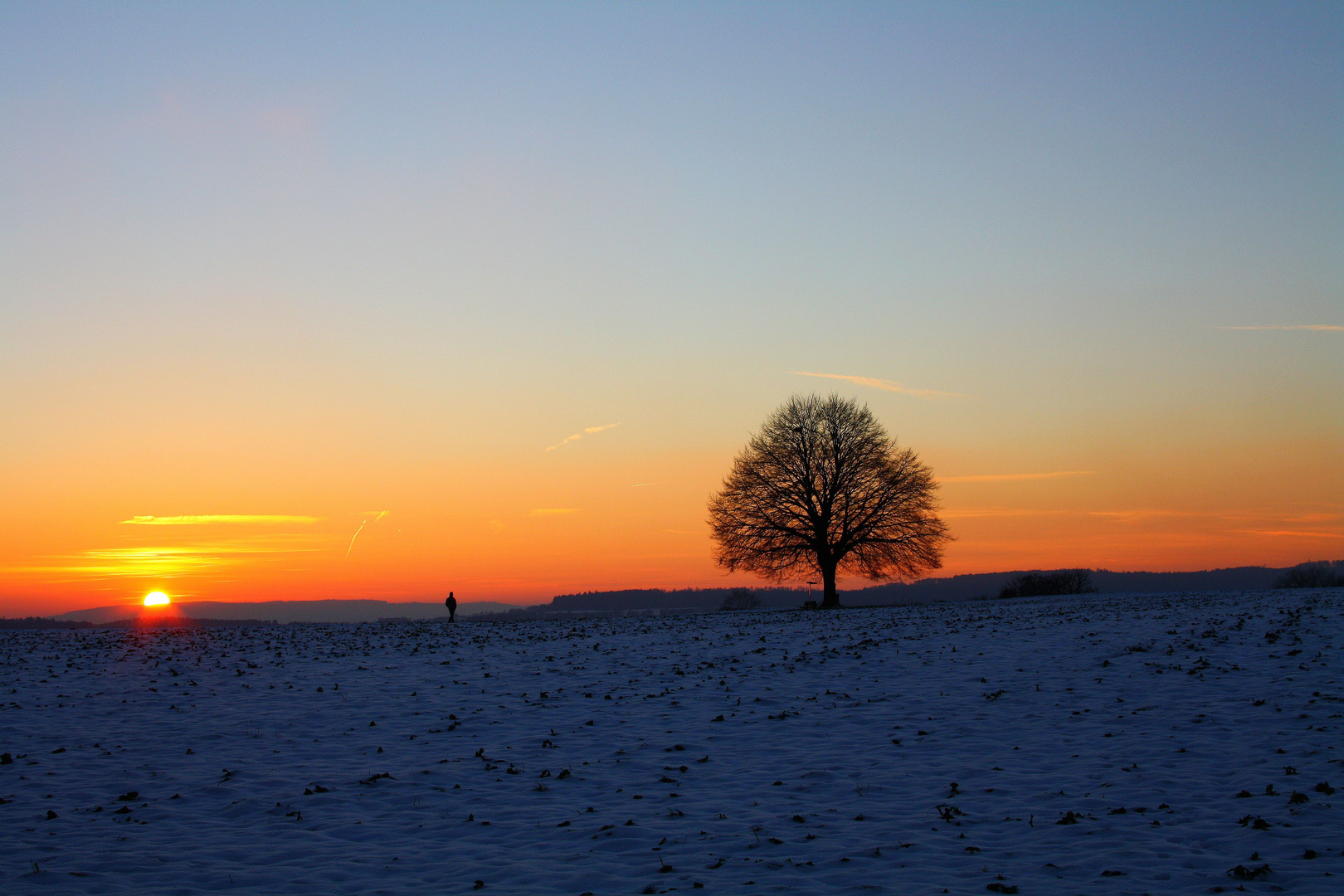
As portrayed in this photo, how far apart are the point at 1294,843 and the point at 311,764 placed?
1364cm

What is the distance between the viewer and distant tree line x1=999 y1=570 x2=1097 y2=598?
155ft

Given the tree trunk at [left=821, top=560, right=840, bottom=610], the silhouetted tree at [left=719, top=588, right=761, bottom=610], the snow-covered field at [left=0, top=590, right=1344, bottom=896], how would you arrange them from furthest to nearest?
the silhouetted tree at [left=719, top=588, right=761, bottom=610] → the tree trunk at [left=821, top=560, right=840, bottom=610] → the snow-covered field at [left=0, top=590, right=1344, bottom=896]

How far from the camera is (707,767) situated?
14.0 metres

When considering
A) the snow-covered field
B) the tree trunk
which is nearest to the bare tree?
the tree trunk

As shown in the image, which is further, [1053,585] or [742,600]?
[742,600]

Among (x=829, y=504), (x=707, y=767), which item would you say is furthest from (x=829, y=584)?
(x=707, y=767)

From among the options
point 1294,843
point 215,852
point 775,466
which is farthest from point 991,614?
point 215,852

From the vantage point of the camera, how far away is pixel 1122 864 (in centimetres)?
908

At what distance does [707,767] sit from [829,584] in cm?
3365

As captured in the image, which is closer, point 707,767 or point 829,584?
point 707,767

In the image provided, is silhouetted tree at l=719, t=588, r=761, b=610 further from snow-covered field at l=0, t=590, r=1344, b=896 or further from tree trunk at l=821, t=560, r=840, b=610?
snow-covered field at l=0, t=590, r=1344, b=896

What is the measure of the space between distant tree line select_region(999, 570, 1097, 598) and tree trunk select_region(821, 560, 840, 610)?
8983mm

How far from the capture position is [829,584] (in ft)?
153

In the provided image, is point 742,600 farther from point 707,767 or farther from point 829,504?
point 707,767
